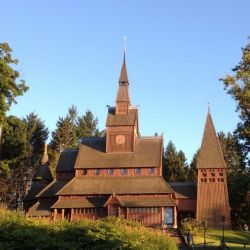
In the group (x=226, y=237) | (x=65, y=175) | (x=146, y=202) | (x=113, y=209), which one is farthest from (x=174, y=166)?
(x=226, y=237)

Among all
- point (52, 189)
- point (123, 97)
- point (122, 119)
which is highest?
point (123, 97)

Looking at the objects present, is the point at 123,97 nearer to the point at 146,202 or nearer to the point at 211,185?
the point at 146,202

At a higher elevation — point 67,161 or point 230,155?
point 230,155

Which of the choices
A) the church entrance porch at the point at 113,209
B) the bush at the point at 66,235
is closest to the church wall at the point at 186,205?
the church entrance porch at the point at 113,209

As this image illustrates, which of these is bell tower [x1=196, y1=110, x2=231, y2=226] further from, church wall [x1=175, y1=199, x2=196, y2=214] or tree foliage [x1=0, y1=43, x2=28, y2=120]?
tree foliage [x1=0, y1=43, x2=28, y2=120]

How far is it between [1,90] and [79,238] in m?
20.9

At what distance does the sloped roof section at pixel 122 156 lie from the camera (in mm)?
50562

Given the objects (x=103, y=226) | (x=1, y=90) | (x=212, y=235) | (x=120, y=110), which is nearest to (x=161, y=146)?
(x=120, y=110)

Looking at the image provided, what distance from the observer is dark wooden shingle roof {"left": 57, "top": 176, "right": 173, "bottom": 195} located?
4741cm

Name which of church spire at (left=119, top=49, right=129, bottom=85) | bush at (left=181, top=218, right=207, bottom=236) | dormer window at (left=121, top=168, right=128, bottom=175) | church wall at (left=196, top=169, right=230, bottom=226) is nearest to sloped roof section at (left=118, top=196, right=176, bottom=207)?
bush at (left=181, top=218, right=207, bottom=236)

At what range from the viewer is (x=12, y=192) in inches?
3009

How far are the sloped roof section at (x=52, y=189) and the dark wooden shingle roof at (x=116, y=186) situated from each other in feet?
7.30

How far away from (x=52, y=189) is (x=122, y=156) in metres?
8.81

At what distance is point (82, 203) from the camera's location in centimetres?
4734
